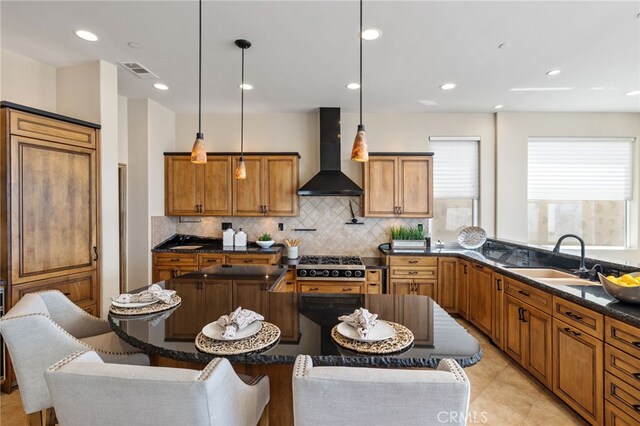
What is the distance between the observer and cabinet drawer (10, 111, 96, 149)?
232 centimetres

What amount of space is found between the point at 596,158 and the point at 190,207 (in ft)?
20.5

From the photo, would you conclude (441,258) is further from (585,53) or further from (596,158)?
(596,158)

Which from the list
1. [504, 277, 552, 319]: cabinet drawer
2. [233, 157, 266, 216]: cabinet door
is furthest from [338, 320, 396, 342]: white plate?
[233, 157, 266, 216]: cabinet door

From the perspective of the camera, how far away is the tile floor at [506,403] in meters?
2.08

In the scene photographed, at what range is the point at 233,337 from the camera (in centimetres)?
128

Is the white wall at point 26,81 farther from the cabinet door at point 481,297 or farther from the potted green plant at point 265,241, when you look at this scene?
the cabinet door at point 481,297

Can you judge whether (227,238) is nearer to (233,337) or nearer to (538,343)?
(233,337)

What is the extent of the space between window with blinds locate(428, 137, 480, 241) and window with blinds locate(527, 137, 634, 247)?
0.86 metres

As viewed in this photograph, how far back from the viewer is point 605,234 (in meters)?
4.55

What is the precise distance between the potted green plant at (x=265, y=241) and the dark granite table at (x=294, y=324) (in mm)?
1957

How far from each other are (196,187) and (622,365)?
4.61 m

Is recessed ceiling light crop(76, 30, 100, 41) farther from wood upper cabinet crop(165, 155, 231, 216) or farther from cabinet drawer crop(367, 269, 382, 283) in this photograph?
cabinet drawer crop(367, 269, 382, 283)

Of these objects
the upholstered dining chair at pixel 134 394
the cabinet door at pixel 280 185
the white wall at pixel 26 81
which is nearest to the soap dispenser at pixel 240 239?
the cabinet door at pixel 280 185

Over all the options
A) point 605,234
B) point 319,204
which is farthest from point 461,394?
point 605,234
